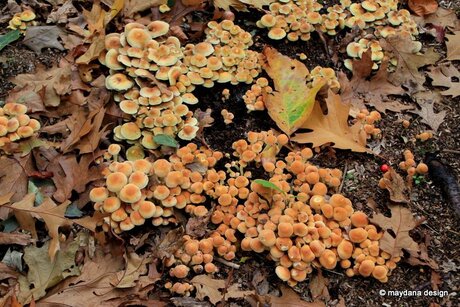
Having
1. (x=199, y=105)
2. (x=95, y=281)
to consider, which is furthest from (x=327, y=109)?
(x=95, y=281)

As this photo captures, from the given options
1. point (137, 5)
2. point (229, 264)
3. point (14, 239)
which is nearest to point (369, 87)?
point (229, 264)

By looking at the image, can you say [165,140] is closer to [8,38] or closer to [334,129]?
[334,129]

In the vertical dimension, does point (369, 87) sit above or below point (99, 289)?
above

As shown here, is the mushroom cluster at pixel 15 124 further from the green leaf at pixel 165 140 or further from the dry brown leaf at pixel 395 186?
the dry brown leaf at pixel 395 186

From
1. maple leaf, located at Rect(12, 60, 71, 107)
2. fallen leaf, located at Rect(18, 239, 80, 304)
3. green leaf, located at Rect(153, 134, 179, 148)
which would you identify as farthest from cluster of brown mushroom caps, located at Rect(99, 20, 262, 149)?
fallen leaf, located at Rect(18, 239, 80, 304)

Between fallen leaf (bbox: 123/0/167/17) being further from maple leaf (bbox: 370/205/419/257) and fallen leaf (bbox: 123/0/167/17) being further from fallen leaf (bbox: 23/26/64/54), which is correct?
maple leaf (bbox: 370/205/419/257)

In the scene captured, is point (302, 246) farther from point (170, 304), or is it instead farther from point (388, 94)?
point (388, 94)
